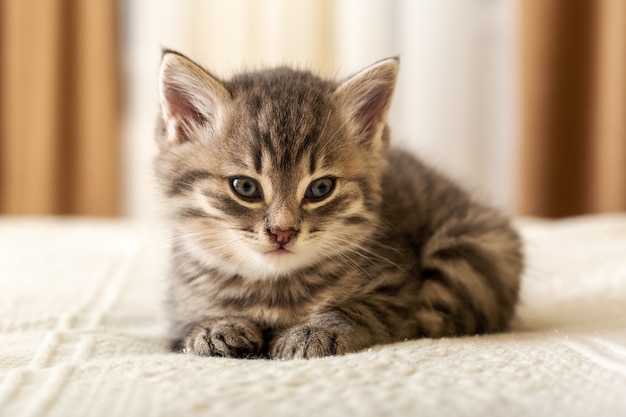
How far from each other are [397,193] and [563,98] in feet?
6.31

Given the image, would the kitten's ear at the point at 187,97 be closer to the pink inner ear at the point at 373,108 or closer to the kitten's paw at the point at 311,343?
the pink inner ear at the point at 373,108

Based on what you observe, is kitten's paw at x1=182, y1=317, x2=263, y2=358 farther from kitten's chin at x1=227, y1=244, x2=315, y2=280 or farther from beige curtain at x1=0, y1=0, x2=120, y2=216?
beige curtain at x1=0, y1=0, x2=120, y2=216

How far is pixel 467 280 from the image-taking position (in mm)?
1596

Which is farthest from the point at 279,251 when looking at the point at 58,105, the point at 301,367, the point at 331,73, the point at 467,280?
the point at 58,105

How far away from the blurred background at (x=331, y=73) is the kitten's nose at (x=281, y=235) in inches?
82.4

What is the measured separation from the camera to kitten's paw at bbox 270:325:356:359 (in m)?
1.26

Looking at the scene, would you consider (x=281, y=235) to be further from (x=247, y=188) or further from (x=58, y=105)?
(x=58, y=105)

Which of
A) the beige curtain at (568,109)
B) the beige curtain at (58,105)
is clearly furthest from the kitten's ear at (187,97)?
the beige curtain at (58,105)

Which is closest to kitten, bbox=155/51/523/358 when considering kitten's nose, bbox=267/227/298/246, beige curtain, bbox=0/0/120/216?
kitten's nose, bbox=267/227/298/246

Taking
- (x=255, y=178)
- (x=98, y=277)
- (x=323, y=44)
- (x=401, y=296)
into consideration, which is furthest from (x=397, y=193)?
(x=323, y=44)

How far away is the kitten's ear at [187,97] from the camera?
4.84ft

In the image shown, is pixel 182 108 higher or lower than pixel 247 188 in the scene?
higher

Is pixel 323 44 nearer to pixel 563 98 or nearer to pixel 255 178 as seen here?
pixel 563 98

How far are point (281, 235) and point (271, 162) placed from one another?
0.15m
